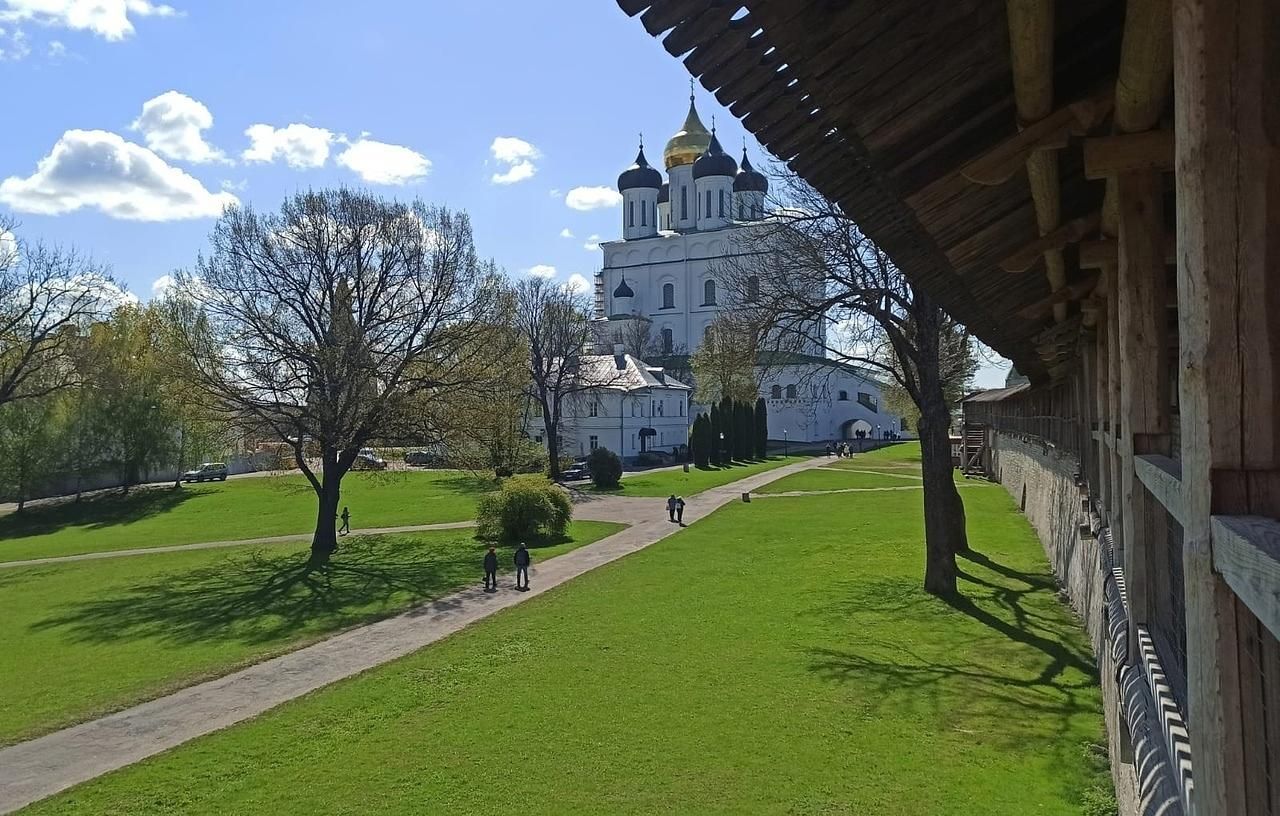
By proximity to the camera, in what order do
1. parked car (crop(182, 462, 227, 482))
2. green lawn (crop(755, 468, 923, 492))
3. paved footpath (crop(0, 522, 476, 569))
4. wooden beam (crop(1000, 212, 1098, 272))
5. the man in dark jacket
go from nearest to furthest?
wooden beam (crop(1000, 212, 1098, 272))
the man in dark jacket
paved footpath (crop(0, 522, 476, 569))
green lawn (crop(755, 468, 923, 492))
parked car (crop(182, 462, 227, 482))

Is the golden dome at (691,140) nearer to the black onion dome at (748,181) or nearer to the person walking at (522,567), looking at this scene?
the black onion dome at (748,181)

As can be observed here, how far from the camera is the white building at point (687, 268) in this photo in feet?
236

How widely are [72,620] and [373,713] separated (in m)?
9.78

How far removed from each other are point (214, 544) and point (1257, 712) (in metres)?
28.9

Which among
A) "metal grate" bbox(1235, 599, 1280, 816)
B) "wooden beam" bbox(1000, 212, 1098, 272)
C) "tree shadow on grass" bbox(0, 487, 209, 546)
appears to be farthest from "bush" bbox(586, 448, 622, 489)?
"metal grate" bbox(1235, 599, 1280, 816)

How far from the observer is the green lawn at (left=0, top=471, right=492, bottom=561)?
1129 inches

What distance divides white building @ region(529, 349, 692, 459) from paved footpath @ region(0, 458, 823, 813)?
119 ft

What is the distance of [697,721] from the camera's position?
31.6ft

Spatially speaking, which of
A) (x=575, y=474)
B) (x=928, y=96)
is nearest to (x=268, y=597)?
(x=928, y=96)

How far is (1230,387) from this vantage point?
209 cm

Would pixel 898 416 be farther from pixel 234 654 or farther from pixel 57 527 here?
pixel 234 654

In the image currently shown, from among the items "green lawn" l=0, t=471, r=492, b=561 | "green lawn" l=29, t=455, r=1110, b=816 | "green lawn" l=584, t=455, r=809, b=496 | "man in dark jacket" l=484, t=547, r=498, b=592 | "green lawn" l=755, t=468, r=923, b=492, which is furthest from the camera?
"green lawn" l=584, t=455, r=809, b=496

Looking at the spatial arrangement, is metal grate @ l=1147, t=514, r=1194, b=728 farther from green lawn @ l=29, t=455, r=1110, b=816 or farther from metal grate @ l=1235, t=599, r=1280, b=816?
green lawn @ l=29, t=455, r=1110, b=816

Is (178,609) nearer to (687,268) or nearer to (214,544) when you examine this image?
(214,544)
